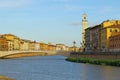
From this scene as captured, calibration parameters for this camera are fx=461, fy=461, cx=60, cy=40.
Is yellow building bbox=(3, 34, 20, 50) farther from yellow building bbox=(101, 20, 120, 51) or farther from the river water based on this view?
the river water

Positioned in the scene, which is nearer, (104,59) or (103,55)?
(104,59)

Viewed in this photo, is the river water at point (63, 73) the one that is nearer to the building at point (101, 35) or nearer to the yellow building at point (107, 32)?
the yellow building at point (107, 32)

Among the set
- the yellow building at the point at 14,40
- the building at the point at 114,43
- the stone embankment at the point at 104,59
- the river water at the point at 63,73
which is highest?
the yellow building at the point at 14,40

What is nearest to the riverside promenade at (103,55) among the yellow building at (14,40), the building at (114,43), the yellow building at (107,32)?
the building at (114,43)

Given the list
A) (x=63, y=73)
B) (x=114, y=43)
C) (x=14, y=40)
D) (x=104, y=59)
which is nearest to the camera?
(x=63, y=73)

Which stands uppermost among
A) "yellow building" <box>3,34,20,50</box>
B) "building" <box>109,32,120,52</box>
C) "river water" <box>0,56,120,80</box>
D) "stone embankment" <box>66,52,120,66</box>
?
"yellow building" <box>3,34,20,50</box>

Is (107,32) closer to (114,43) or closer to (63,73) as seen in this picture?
(114,43)

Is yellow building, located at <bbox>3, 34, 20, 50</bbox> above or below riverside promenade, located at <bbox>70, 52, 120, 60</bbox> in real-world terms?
above

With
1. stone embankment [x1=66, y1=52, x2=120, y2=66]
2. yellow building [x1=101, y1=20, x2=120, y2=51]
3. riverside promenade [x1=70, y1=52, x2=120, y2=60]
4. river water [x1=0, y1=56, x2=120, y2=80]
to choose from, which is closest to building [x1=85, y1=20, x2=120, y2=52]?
yellow building [x1=101, y1=20, x2=120, y2=51]

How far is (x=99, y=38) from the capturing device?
331 ft

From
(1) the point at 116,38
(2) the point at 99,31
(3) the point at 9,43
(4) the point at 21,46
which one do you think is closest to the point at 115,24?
(2) the point at 99,31

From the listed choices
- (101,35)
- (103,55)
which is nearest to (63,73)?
(103,55)

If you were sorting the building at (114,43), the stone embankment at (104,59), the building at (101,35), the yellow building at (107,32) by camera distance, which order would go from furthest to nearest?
the building at (101,35)
the yellow building at (107,32)
the building at (114,43)
the stone embankment at (104,59)

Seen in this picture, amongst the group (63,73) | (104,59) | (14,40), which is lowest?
(63,73)
